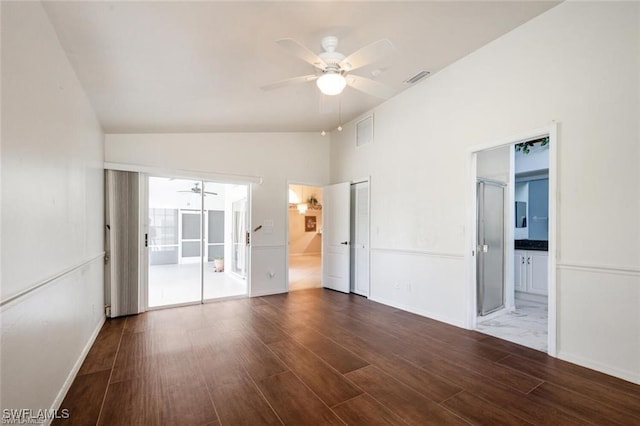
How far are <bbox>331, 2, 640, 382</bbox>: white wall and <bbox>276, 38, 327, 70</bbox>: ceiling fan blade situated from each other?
2.11 m

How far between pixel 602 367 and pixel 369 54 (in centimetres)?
334

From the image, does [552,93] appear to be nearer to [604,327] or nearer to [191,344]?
[604,327]

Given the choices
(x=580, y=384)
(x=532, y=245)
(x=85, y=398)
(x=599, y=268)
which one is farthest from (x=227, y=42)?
(x=532, y=245)

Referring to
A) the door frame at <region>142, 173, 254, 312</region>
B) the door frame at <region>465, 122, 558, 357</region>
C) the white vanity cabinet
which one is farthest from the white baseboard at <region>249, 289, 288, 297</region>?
the white vanity cabinet

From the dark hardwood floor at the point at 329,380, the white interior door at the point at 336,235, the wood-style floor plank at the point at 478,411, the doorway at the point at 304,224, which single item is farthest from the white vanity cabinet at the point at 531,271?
the doorway at the point at 304,224

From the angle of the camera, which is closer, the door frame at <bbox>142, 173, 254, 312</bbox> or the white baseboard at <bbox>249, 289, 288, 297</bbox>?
the door frame at <bbox>142, 173, 254, 312</bbox>

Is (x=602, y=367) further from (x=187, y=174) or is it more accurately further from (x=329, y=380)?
(x=187, y=174)

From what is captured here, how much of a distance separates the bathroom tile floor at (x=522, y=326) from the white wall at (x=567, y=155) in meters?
0.37

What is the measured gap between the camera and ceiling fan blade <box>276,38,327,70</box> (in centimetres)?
220

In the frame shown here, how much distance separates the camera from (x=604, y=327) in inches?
98.4

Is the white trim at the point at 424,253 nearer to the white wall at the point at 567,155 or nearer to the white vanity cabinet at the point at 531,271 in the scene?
the white wall at the point at 567,155

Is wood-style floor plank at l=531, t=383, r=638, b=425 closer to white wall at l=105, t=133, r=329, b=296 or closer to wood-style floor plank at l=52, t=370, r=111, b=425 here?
wood-style floor plank at l=52, t=370, r=111, b=425

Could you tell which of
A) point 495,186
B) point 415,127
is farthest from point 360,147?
point 495,186

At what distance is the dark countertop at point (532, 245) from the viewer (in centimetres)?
482
